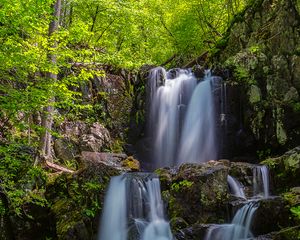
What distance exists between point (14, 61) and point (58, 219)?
457 centimetres

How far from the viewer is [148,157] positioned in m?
15.7

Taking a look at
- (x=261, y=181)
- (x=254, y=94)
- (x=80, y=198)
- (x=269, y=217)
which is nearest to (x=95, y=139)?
(x=80, y=198)

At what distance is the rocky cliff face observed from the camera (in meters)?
13.6

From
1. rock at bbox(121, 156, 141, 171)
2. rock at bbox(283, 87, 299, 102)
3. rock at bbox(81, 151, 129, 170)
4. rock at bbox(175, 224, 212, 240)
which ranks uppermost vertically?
rock at bbox(283, 87, 299, 102)

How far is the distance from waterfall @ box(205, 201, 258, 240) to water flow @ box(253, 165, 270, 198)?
1667mm

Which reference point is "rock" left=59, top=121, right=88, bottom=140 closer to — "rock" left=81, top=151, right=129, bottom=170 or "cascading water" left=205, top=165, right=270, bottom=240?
"rock" left=81, top=151, right=129, bottom=170

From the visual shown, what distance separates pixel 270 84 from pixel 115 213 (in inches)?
301

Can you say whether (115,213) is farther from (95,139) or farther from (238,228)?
(95,139)

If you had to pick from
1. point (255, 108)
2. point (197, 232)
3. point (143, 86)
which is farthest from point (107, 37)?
point (197, 232)

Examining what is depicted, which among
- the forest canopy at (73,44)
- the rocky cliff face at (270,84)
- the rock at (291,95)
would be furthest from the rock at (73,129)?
the rock at (291,95)

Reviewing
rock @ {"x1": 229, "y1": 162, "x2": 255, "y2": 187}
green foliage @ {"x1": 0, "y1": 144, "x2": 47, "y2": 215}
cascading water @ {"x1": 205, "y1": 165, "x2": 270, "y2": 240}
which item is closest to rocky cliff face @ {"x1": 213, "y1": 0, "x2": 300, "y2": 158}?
rock @ {"x1": 229, "y1": 162, "x2": 255, "y2": 187}

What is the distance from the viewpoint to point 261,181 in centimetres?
1112

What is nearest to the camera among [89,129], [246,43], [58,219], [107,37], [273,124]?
[58,219]

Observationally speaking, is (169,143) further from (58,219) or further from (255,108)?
(58,219)
